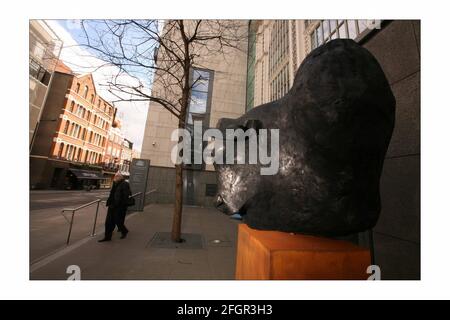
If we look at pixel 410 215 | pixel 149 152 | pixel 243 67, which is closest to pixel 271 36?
pixel 243 67

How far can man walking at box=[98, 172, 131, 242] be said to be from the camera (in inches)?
196

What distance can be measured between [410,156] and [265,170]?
2.12 metres

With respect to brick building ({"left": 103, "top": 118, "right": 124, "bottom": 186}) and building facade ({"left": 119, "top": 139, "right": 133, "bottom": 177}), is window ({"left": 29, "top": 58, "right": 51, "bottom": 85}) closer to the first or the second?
brick building ({"left": 103, "top": 118, "right": 124, "bottom": 186})

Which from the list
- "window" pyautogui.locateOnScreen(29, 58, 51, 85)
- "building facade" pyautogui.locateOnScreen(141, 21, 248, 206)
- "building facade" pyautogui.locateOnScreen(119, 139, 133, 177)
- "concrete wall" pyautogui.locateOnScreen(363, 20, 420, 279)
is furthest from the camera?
"building facade" pyautogui.locateOnScreen(119, 139, 133, 177)

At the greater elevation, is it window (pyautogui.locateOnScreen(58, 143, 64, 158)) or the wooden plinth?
window (pyautogui.locateOnScreen(58, 143, 64, 158))

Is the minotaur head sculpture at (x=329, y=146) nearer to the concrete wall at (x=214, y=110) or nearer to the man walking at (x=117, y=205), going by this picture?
the man walking at (x=117, y=205)

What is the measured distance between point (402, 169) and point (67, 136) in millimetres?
27110

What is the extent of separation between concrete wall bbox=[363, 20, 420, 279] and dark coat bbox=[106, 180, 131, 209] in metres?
5.18

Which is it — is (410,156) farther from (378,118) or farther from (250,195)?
(250,195)

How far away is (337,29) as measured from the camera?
155 inches

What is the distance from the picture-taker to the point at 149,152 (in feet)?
39.0

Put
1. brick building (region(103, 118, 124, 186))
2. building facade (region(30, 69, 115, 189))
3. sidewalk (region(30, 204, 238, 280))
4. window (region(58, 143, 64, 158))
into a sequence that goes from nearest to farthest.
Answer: sidewalk (region(30, 204, 238, 280))
building facade (region(30, 69, 115, 189))
window (region(58, 143, 64, 158))
brick building (region(103, 118, 124, 186))

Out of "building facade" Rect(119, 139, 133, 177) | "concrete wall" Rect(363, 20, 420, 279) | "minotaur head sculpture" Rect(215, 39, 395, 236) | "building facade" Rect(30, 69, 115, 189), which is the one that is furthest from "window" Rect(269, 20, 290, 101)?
"building facade" Rect(119, 139, 133, 177)

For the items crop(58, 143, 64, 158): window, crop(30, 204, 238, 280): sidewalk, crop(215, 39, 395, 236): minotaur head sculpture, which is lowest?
crop(30, 204, 238, 280): sidewalk
